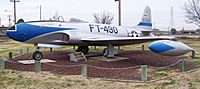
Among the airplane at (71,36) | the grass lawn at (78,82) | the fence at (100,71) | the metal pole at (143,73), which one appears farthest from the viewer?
the airplane at (71,36)

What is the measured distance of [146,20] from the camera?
23.7 meters

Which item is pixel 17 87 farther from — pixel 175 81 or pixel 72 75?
pixel 175 81

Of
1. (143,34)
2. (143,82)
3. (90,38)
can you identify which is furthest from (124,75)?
(143,34)

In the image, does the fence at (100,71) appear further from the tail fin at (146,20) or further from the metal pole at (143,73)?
the tail fin at (146,20)

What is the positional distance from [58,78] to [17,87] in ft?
5.33


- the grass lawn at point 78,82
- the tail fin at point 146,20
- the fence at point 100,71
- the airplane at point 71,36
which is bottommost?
the grass lawn at point 78,82

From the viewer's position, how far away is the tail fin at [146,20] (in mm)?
23438

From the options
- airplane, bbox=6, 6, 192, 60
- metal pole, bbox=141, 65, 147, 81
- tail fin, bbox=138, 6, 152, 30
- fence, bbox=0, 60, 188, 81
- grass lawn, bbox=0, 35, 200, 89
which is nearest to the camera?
grass lawn, bbox=0, 35, 200, 89

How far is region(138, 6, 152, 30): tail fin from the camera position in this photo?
76.9 feet

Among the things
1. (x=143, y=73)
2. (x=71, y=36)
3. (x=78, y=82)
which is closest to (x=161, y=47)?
(x=143, y=73)

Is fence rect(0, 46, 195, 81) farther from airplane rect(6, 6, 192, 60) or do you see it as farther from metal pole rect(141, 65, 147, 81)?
airplane rect(6, 6, 192, 60)

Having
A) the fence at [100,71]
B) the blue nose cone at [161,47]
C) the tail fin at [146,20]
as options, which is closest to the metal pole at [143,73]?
the fence at [100,71]

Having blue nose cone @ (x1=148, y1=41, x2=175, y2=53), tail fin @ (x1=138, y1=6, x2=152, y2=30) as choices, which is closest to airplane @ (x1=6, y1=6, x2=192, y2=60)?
blue nose cone @ (x1=148, y1=41, x2=175, y2=53)

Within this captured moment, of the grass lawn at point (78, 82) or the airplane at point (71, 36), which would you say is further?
the airplane at point (71, 36)
